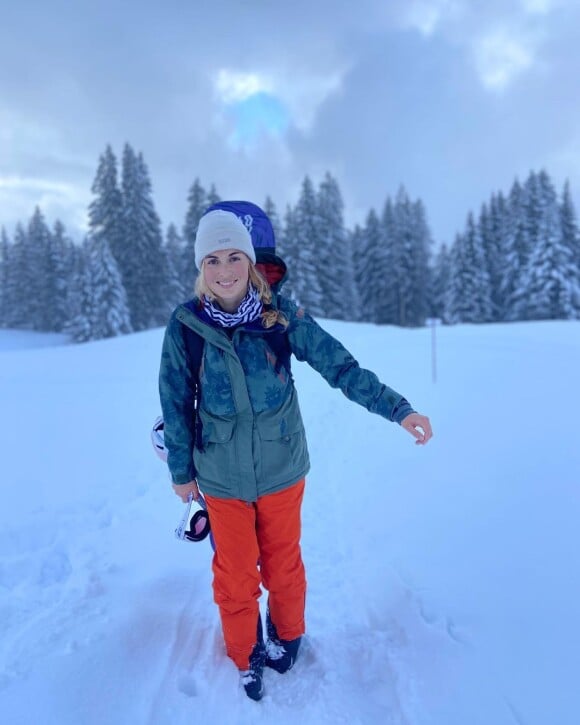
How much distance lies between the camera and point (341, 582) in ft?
10.7

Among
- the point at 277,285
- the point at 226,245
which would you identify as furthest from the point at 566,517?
the point at 226,245

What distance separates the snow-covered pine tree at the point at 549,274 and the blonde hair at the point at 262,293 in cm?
3399

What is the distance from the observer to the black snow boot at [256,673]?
7.53ft

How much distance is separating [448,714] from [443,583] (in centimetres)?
98

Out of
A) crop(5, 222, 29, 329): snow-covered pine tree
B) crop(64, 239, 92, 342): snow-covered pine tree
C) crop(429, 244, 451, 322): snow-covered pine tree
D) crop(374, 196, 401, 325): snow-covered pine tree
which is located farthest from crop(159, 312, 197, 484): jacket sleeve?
crop(5, 222, 29, 329): snow-covered pine tree

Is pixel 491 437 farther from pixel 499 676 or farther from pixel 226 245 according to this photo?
pixel 226 245

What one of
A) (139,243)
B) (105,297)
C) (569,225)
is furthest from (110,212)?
(569,225)

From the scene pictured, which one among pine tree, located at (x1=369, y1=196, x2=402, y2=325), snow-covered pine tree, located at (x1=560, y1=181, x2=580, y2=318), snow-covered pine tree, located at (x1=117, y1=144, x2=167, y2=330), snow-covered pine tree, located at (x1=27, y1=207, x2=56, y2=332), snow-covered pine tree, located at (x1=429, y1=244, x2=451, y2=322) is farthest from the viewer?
snow-covered pine tree, located at (x1=429, y1=244, x2=451, y2=322)

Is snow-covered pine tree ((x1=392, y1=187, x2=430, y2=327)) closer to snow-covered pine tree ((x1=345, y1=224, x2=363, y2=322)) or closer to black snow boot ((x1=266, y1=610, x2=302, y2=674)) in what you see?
snow-covered pine tree ((x1=345, y1=224, x2=363, y2=322))

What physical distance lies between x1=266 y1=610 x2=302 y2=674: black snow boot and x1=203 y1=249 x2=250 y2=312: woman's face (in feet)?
5.65

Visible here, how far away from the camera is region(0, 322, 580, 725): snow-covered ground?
222 centimetres

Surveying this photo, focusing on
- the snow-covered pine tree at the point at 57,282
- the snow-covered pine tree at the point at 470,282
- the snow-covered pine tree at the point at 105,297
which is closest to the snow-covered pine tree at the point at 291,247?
the snow-covered pine tree at the point at 105,297

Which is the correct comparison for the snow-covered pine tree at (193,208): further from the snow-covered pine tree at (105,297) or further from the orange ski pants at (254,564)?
the orange ski pants at (254,564)

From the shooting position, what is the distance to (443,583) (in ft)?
10.1
